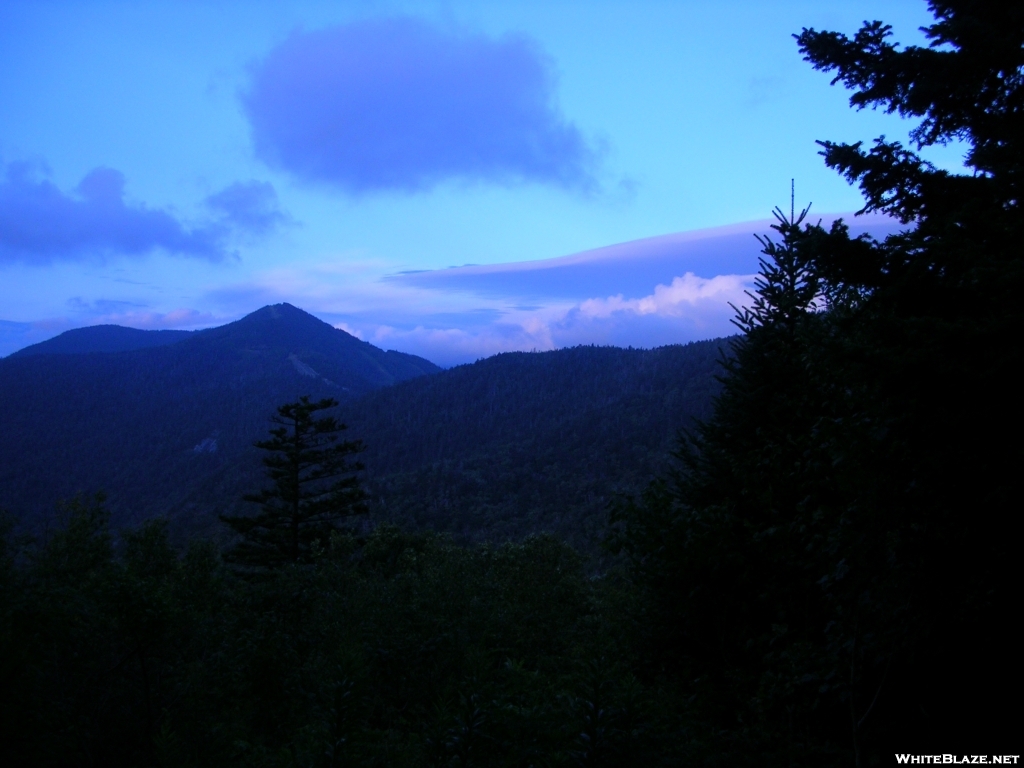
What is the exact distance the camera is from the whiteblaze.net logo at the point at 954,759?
12.3 ft

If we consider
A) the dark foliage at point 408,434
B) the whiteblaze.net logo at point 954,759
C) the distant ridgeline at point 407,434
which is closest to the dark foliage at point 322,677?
the whiteblaze.net logo at point 954,759

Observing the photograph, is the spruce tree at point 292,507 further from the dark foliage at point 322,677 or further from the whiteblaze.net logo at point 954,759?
the whiteblaze.net logo at point 954,759

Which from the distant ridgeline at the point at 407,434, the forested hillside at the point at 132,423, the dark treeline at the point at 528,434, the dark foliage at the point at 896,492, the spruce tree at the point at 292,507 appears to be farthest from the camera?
the forested hillside at the point at 132,423

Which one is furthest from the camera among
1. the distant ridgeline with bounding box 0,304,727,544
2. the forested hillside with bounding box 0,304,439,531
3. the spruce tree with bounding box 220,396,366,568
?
the forested hillside with bounding box 0,304,439,531

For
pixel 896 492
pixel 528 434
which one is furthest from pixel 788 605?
pixel 528 434

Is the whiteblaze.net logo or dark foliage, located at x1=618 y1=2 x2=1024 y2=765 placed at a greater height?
dark foliage, located at x1=618 y1=2 x2=1024 y2=765

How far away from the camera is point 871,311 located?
4.59 m

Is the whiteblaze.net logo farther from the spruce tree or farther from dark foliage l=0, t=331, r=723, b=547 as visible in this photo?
dark foliage l=0, t=331, r=723, b=547

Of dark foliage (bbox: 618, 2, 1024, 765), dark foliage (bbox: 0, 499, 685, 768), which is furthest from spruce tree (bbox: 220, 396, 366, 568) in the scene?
dark foliage (bbox: 618, 2, 1024, 765)

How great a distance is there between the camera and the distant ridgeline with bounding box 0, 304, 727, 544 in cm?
7650

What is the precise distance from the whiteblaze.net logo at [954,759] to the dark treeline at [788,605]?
0.10 meters

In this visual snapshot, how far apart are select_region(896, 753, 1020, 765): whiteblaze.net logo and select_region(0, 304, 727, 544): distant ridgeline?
5373 centimetres

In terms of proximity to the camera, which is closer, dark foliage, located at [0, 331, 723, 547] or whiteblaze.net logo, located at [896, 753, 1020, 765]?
whiteblaze.net logo, located at [896, 753, 1020, 765]

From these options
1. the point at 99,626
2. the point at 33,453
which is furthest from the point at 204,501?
the point at 99,626
